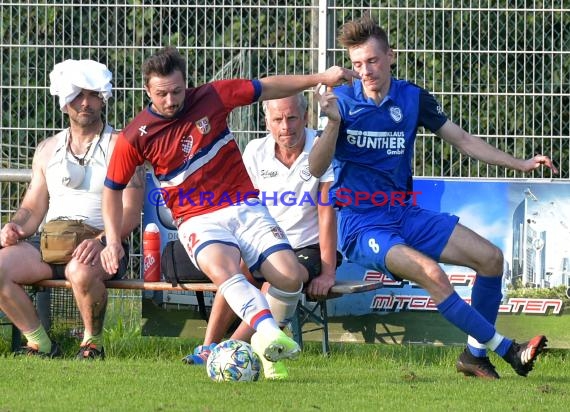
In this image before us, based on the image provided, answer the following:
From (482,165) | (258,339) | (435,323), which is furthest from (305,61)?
(258,339)

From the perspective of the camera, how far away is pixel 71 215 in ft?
29.9

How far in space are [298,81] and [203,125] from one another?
61cm

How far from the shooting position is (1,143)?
10.2 meters

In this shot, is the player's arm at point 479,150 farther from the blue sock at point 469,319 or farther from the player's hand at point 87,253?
the player's hand at point 87,253

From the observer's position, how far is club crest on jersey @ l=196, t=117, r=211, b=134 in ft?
26.7

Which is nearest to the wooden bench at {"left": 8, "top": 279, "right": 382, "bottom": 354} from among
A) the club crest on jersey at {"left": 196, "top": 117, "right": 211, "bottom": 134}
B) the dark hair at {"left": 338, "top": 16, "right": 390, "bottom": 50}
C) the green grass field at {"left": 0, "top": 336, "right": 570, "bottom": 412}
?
the green grass field at {"left": 0, "top": 336, "right": 570, "bottom": 412}

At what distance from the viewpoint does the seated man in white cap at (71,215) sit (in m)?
8.82

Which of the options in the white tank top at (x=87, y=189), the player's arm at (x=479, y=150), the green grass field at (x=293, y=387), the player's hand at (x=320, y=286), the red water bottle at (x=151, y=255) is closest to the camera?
the green grass field at (x=293, y=387)

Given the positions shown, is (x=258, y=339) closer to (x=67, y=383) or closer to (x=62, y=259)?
(x=67, y=383)

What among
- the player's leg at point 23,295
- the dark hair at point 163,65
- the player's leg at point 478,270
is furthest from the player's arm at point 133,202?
the player's leg at point 478,270

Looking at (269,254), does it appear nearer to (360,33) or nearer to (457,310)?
(457,310)

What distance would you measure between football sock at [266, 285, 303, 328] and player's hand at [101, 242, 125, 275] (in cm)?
92

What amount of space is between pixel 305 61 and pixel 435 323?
208 centimetres

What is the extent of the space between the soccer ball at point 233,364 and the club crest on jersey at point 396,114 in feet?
5.58
